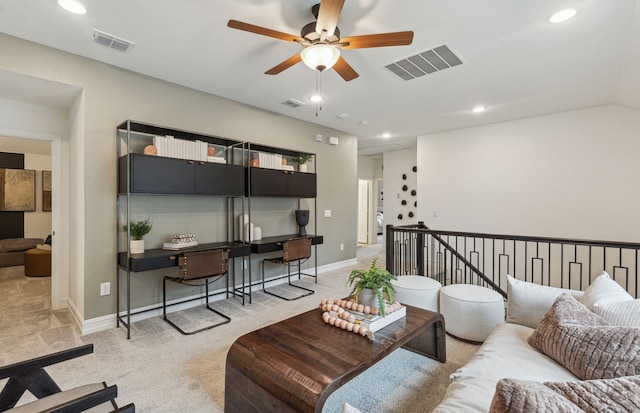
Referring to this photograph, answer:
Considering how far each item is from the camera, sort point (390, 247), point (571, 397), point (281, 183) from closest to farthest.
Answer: point (571, 397) < point (390, 247) < point (281, 183)

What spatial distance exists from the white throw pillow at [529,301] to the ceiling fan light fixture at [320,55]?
2.24 metres

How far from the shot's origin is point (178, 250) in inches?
134

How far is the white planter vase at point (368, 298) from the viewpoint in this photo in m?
2.15

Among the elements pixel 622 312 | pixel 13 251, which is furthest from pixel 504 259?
pixel 13 251

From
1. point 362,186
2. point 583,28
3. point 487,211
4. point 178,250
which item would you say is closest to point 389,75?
point 583,28

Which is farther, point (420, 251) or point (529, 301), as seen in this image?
point (420, 251)

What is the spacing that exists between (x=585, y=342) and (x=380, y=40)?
7.22 ft

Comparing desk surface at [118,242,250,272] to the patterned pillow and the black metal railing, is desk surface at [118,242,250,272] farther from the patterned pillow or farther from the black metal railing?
the patterned pillow

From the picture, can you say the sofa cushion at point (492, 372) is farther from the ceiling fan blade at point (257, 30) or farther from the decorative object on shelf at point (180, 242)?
the decorative object on shelf at point (180, 242)

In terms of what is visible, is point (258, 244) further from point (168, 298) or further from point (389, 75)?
point (389, 75)

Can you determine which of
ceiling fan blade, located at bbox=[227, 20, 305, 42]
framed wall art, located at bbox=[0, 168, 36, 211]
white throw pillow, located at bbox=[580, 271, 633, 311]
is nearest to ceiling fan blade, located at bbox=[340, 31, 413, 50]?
ceiling fan blade, located at bbox=[227, 20, 305, 42]

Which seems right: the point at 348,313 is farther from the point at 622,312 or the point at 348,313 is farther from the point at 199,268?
the point at 199,268

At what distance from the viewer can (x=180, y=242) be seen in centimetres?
349

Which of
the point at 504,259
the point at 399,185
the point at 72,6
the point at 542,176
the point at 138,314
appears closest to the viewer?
the point at 72,6
